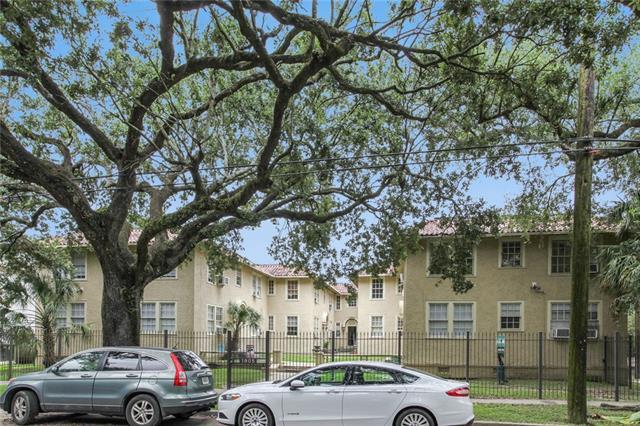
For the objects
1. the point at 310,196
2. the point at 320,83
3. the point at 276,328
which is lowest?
the point at 276,328

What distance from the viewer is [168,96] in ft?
47.8

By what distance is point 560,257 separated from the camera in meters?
25.4

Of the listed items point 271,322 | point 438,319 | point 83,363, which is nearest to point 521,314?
point 438,319

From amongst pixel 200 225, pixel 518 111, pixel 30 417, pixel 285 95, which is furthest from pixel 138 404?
pixel 518 111

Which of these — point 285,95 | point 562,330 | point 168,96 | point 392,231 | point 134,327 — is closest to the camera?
point 285,95

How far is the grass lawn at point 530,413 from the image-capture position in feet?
44.5

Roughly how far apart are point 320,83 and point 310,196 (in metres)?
3.16

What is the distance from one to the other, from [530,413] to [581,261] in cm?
401

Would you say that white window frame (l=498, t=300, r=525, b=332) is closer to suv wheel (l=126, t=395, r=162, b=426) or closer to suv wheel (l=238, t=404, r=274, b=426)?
suv wheel (l=238, t=404, r=274, b=426)

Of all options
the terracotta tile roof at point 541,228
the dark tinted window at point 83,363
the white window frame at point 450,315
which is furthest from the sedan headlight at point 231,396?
the white window frame at point 450,315

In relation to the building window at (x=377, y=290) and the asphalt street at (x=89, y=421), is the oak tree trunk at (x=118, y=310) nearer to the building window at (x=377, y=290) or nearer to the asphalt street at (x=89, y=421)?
the asphalt street at (x=89, y=421)

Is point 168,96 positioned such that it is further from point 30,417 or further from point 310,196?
point 30,417

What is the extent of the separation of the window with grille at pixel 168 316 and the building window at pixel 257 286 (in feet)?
41.8

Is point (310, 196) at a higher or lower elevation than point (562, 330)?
higher
